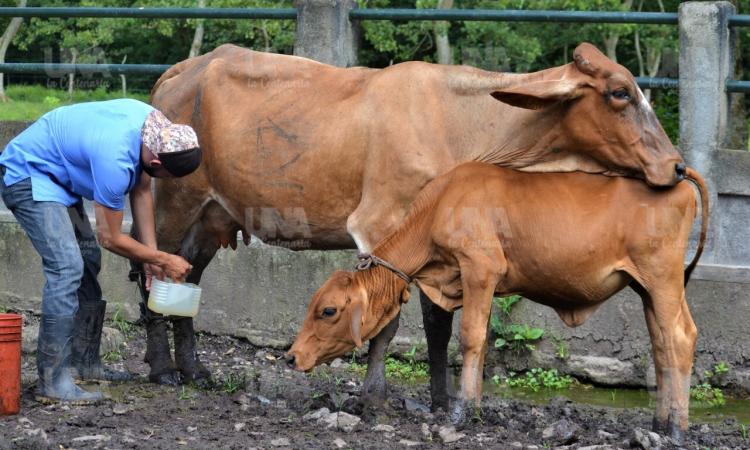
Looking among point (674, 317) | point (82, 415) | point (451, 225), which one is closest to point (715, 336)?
point (674, 317)

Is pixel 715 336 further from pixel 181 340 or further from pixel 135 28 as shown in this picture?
pixel 135 28

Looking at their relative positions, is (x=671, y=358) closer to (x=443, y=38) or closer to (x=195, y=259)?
(x=195, y=259)

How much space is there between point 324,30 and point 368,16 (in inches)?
14.2

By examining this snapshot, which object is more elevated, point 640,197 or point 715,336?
point 640,197

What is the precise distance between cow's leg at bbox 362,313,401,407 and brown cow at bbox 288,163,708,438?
413 mm

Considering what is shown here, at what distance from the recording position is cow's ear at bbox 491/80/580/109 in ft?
19.3

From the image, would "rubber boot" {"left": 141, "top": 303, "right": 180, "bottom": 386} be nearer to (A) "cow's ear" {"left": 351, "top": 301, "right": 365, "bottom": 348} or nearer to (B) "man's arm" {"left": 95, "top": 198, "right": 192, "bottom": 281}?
(B) "man's arm" {"left": 95, "top": 198, "right": 192, "bottom": 281}

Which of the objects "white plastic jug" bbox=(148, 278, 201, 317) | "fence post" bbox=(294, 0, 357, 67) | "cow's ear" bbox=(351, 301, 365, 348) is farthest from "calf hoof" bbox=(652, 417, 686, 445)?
"fence post" bbox=(294, 0, 357, 67)

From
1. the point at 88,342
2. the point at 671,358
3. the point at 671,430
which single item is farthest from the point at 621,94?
the point at 88,342

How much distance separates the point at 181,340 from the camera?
24.7ft

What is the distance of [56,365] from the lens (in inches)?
250

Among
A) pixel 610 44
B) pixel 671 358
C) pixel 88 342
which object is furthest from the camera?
pixel 610 44

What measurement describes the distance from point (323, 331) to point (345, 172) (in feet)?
3.58

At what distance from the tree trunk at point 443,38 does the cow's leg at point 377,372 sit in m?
16.2
